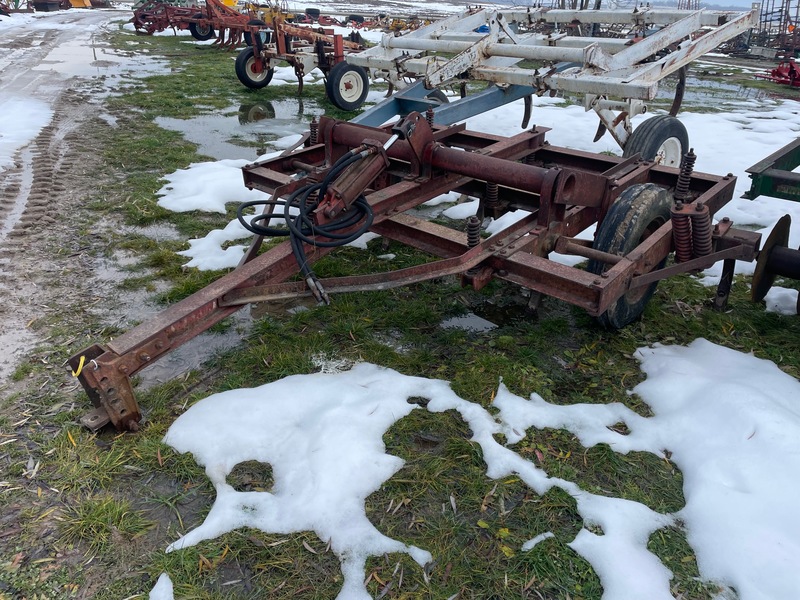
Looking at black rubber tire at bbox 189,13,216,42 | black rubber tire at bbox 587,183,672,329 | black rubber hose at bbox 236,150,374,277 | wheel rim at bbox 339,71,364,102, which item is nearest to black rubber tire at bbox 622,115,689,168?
black rubber tire at bbox 587,183,672,329

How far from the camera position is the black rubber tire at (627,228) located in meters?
3.57

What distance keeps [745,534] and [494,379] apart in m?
1.42

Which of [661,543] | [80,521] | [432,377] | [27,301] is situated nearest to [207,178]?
[27,301]

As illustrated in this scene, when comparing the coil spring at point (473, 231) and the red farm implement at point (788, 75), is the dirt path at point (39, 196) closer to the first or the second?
the coil spring at point (473, 231)

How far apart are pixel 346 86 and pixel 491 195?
741cm

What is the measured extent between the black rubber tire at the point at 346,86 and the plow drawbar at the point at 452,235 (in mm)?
6207

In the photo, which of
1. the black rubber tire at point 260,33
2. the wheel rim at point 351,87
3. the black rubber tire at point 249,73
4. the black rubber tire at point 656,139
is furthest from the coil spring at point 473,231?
the black rubber tire at point 260,33

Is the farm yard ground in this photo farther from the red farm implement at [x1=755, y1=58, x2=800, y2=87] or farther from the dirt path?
the red farm implement at [x1=755, y1=58, x2=800, y2=87]

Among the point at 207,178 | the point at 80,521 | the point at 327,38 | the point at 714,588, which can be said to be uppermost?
the point at 327,38

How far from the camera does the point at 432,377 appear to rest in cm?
347

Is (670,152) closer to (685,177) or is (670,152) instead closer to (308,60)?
(685,177)

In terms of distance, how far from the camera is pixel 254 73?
11742mm

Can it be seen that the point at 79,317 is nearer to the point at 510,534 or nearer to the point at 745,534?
the point at 510,534

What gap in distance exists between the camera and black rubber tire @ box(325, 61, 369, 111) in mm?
10133
